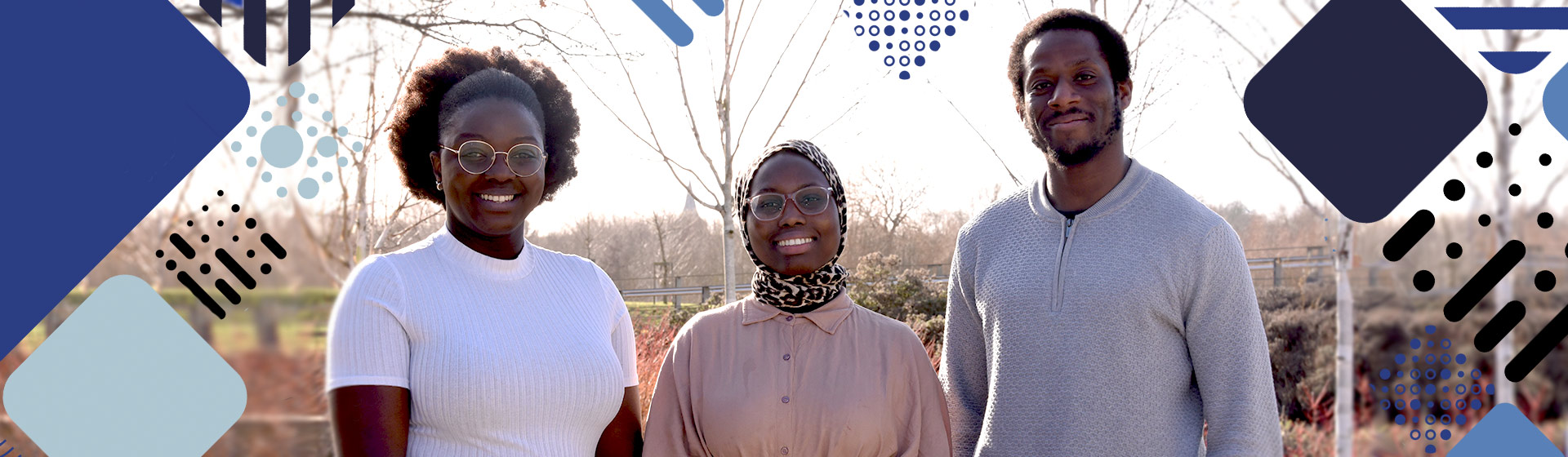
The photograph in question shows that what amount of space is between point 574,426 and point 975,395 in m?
1.18

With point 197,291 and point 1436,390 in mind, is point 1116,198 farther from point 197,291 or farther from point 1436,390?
point 197,291

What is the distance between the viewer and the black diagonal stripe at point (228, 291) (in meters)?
6.12

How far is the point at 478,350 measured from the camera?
2.41m

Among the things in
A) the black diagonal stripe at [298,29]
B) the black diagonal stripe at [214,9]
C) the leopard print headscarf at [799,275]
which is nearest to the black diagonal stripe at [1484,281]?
the leopard print headscarf at [799,275]

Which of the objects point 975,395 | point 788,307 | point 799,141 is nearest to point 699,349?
point 788,307

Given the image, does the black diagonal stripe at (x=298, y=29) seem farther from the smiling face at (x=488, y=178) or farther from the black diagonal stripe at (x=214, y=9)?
the smiling face at (x=488, y=178)

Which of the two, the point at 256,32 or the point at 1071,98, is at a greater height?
the point at 256,32

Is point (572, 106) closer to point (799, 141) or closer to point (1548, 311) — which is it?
point (799, 141)

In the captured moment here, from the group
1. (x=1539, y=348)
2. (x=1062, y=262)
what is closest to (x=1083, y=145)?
(x=1062, y=262)

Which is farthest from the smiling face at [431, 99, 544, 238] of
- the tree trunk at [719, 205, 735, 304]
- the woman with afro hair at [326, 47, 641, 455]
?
the tree trunk at [719, 205, 735, 304]

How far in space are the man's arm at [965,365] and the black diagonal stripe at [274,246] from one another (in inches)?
186

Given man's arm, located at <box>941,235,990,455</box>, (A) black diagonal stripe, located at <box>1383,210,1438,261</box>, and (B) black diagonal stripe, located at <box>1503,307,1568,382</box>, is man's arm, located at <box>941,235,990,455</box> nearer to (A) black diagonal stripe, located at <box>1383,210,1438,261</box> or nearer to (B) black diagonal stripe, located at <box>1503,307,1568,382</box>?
(A) black diagonal stripe, located at <box>1383,210,1438,261</box>

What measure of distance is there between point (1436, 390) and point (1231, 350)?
5.08 meters

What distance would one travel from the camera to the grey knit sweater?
8.14 ft
